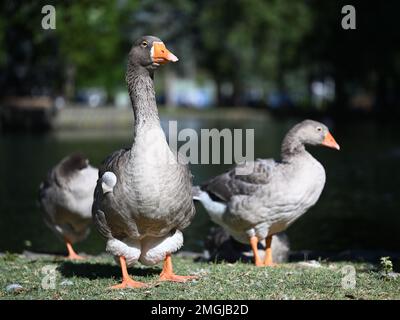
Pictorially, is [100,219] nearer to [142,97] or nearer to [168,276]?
[168,276]

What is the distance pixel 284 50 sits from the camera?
7406 cm

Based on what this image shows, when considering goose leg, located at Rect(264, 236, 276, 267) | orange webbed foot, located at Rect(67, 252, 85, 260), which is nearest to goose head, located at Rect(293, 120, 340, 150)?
goose leg, located at Rect(264, 236, 276, 267)

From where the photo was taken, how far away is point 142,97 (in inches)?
328

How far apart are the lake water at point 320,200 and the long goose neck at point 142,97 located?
5995 mm

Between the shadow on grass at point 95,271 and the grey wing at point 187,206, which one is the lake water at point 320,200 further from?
the grey wing at point 187,206

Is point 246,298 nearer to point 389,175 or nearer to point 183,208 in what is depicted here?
point 183,208

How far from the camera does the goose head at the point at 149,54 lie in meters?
8.20

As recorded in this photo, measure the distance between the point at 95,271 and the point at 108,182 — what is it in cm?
196

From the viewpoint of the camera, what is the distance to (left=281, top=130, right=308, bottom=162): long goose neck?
10.6 meters

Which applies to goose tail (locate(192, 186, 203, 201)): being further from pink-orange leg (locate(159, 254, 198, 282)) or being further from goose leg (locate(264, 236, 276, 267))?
pink-orange leg (locate(159, 254, 198, 282))

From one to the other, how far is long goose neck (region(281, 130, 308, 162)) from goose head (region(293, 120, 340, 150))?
0.05 metres

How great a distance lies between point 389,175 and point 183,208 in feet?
60.2

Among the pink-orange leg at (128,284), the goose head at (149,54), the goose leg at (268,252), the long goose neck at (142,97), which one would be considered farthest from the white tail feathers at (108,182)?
the goose leg at (268,252)

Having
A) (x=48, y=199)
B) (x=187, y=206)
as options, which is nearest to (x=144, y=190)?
(x=187, y=206)
